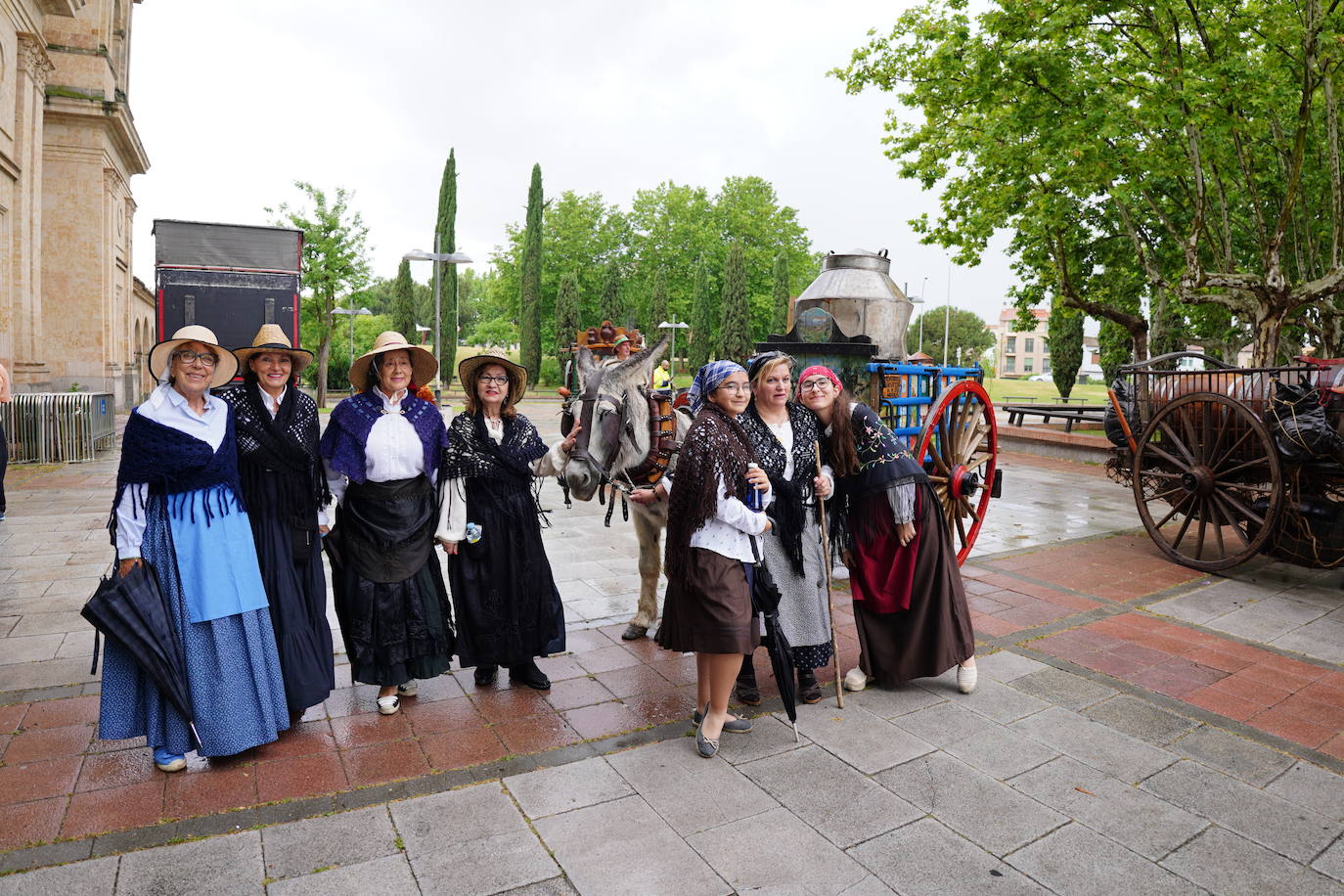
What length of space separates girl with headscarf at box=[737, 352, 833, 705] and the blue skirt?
7.28ft

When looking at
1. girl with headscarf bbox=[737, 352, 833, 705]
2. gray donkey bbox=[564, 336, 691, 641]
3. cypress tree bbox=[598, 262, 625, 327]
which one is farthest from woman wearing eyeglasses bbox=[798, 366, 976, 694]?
cypress tree bbox=[598, 262, 625, 327]

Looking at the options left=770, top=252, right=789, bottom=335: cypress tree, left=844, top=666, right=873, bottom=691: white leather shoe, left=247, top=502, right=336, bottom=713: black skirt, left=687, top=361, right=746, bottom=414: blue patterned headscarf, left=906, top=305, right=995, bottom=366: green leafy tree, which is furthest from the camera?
left=906, top=305, right=995, bottom=366: green leafy tree

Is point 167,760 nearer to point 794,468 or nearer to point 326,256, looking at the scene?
point 794,468

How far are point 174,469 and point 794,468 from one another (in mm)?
2531

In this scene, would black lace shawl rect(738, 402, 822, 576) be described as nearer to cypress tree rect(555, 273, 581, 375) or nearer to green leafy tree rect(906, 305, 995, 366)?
Answer: cypress tree rect(555, 273, 581, 375)

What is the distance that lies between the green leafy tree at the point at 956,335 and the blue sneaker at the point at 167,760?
2455 inches

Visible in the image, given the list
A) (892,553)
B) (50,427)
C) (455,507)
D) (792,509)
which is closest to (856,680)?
(892,553)

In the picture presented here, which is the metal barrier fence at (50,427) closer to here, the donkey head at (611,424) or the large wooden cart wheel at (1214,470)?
the donkey head at (611,424)

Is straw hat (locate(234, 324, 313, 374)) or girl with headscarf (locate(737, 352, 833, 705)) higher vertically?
straw hat (locate(234, 324, 313, 374))

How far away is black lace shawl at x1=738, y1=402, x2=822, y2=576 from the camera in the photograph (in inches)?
143

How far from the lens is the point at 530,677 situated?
4.26 meters

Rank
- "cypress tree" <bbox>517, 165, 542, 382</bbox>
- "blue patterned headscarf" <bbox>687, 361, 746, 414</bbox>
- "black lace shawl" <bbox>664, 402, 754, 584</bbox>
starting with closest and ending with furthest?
"black lace shawl" <bbox>664, 402, 754, 584</bbox> → "blue patterned headscarf" <bbox>687, 361, 746, 414</bbox> → "cypress tree" <bbox>517, 165, 542, 382</bbox>

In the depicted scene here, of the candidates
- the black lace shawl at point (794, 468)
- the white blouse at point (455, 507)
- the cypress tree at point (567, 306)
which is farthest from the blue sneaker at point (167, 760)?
the cypress tree at point (567, 306)

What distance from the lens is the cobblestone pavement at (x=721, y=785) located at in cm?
271
